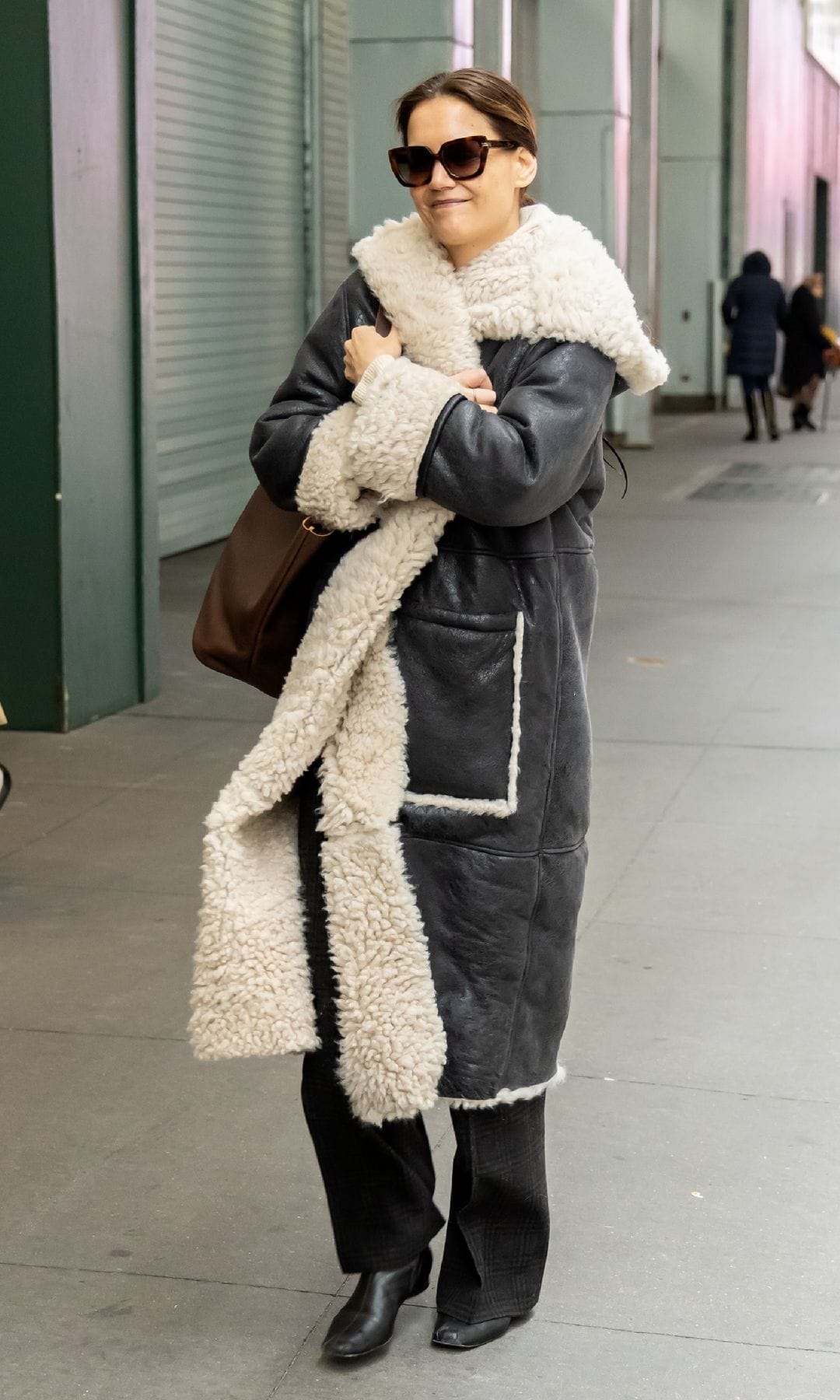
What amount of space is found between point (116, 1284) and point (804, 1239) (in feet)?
4.06

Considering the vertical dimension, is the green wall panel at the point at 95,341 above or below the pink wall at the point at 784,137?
below

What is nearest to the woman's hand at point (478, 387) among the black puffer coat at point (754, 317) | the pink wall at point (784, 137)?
the black puffer coat at point (754, 317)

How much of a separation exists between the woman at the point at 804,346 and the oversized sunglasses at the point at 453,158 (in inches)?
788

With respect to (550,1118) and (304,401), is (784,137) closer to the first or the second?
(550,1118)

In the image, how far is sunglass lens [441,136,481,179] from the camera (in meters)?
2.85

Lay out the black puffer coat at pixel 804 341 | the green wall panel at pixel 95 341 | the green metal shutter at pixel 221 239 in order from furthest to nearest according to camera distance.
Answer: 1. the black puffer coat at pixel 804 341
2. the green metal shutter at pixel 221 239
3. the green wall panel at pixel 95 341

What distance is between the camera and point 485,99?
9.43 ft

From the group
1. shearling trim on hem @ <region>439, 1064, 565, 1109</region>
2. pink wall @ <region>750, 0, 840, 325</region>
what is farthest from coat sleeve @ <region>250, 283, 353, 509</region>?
pink wall @ <region>750, 0, 840, 325</region>

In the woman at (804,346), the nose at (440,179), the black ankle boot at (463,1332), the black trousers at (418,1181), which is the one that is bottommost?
the black ankle boot at (463,1332)

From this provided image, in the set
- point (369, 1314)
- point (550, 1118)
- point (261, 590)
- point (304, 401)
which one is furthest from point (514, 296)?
point (550, 1118)

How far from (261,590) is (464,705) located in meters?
0.36

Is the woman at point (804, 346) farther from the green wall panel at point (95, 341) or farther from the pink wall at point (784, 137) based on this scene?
the green wall panel at point (95, 341)

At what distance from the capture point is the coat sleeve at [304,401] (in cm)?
293

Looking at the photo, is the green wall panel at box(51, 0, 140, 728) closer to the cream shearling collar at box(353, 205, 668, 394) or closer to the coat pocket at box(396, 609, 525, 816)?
the cream shearling collar at box(353, 205, 668, 394)
